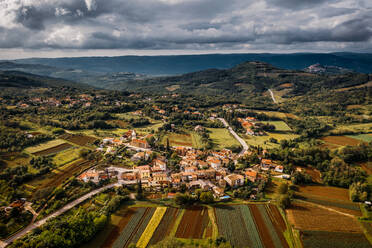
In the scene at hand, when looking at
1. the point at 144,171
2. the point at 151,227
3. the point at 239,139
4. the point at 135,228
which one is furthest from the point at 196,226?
the point at 239,139

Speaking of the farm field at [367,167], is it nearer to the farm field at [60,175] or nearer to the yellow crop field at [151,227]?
the yellow crop field at [151,227]

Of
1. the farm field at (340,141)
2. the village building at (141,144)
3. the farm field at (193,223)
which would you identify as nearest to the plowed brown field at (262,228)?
the farm field at (193,223)

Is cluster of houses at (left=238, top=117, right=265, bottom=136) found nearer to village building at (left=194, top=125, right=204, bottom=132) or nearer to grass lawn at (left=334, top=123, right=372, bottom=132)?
village building at (left=194, top=125, right=204, bottom=132)

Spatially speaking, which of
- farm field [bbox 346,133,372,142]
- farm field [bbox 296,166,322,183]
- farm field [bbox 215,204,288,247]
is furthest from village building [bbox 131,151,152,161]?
farm field [bbox 346,133,372,142]

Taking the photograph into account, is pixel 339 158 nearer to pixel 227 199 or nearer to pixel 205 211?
pixel 227 199

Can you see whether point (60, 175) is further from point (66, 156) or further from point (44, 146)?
point (44, 146)

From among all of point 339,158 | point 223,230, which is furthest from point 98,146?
point 339,158
